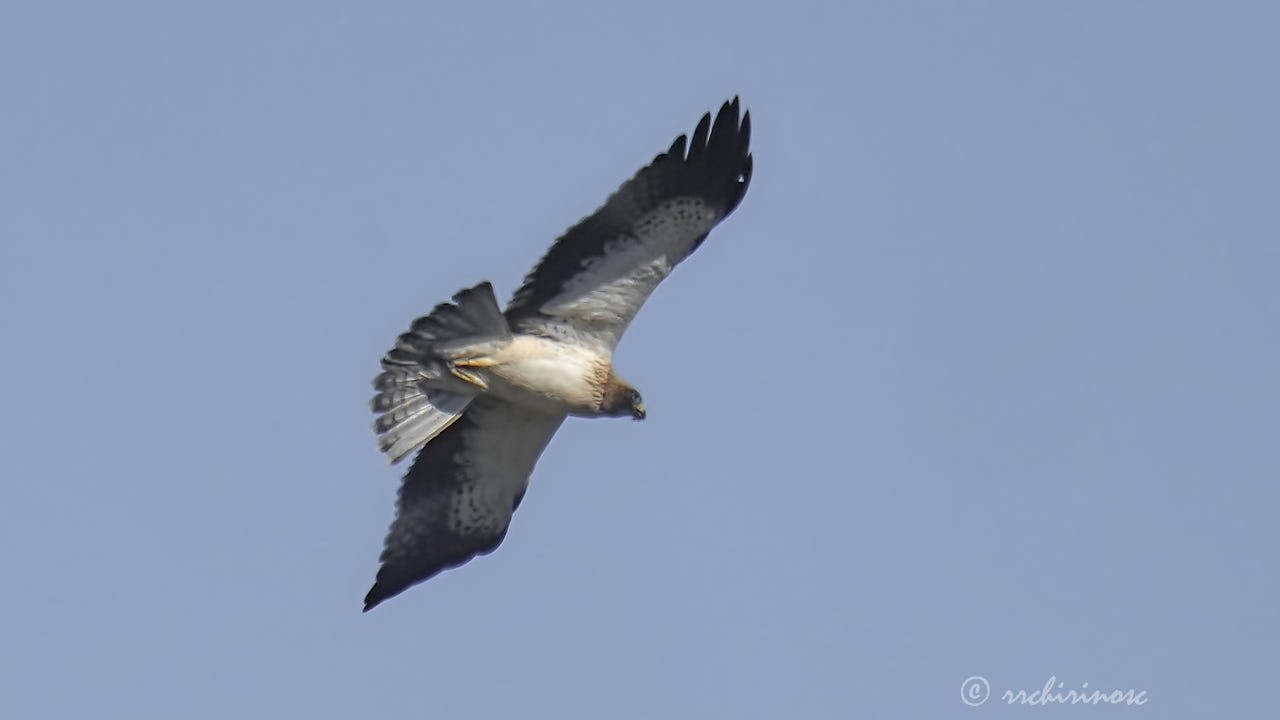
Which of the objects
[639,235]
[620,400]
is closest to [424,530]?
[620,400]

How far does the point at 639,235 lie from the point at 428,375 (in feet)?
4.96

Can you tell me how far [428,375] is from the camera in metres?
11.6

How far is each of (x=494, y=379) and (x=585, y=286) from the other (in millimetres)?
780

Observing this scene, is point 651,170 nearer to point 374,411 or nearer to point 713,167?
point 713,167

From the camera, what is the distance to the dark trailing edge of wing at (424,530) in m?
12.3

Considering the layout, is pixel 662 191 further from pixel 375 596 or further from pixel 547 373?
pixel 375 596

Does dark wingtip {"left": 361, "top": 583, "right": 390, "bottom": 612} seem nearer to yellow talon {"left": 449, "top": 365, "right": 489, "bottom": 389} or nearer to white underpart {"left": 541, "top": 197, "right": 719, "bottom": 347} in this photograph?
yellow talon {"left": 449, "top": 365, "right": 489, "bottom": 389}

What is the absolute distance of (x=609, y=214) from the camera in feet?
37.9

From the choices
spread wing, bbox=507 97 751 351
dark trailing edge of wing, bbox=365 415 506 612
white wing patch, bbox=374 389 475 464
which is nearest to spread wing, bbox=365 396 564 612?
dark trailing edge of wing, bbox=365 415 506 612

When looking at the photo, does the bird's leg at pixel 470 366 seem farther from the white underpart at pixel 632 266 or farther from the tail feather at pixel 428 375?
the white underpart at pixel 632 266

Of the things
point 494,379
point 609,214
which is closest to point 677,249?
point 609,214

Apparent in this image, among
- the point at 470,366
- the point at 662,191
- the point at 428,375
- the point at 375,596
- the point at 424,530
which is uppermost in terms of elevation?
the point at 662,191

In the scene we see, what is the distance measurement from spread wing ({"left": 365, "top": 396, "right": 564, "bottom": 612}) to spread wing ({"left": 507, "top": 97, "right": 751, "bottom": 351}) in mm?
863

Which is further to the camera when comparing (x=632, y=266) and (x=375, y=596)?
(x=375, y=596)
